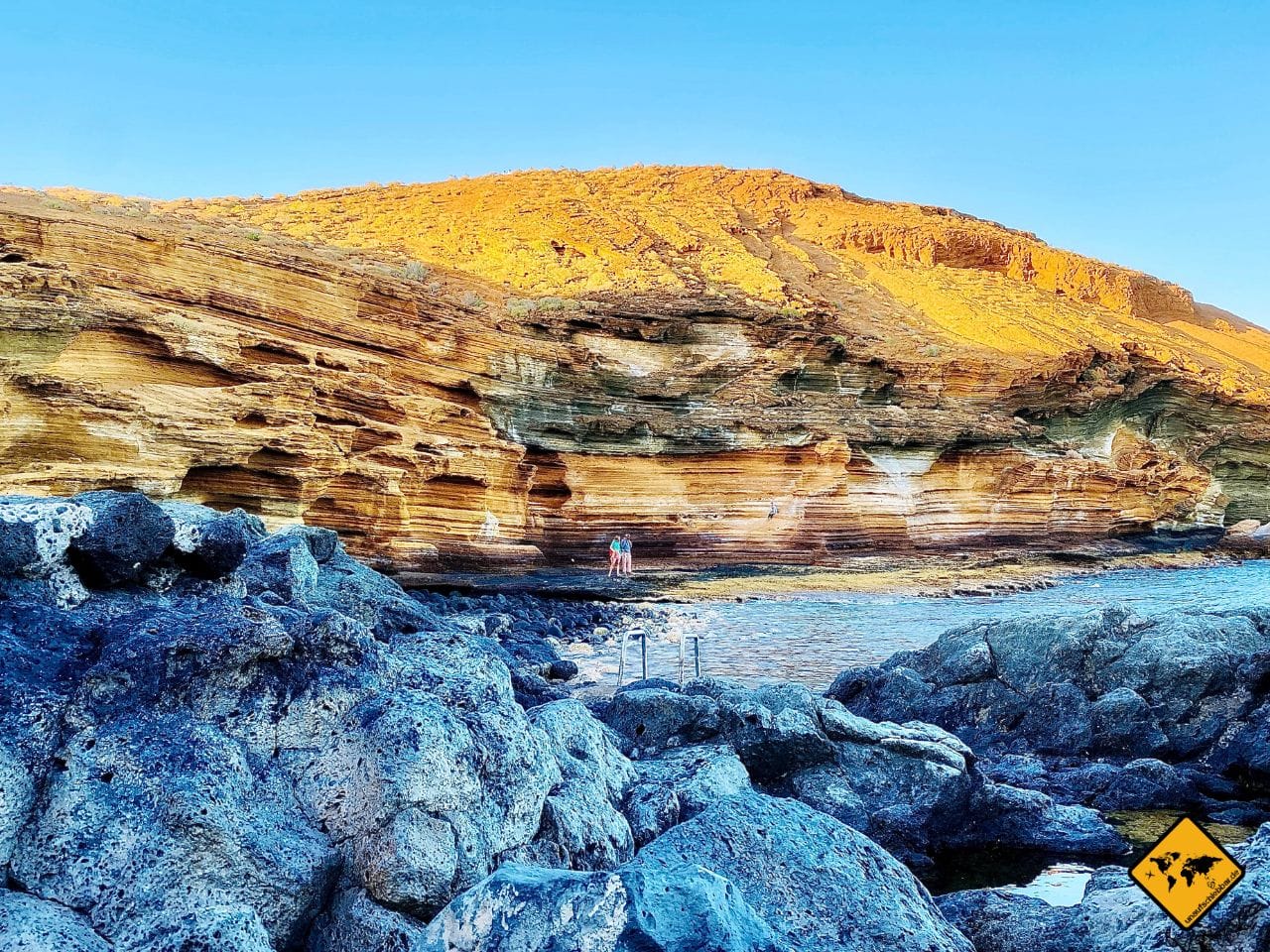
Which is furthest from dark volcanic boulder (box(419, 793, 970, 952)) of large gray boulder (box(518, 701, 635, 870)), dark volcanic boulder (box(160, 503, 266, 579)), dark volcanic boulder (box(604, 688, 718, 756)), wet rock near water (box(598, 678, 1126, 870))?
dark volcanic boulder (box(160, 503, 266, 579))

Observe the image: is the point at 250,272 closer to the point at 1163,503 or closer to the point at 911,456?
the point at 911,456

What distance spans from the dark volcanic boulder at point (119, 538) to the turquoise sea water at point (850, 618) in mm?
8143

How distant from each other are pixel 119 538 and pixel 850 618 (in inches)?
667

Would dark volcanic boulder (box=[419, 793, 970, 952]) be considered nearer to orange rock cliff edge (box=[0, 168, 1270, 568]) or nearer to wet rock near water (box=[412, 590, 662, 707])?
wet rock near water (box=[412, 590, 662, 707])

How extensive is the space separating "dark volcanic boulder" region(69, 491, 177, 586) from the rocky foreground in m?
0.01

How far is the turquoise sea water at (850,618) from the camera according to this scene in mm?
13883

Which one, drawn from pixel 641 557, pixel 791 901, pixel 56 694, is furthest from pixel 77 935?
pixel 641 557

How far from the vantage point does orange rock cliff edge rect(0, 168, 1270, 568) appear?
18484mm

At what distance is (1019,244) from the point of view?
65.5 meters

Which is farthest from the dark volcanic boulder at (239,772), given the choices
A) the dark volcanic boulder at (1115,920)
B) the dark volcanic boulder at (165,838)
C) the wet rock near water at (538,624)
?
the wet rock near water at (538,624)

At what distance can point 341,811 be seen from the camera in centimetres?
375

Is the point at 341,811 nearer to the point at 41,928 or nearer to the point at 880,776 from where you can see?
the point at 41,928

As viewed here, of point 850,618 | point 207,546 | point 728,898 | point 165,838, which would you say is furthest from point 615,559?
point 728,898

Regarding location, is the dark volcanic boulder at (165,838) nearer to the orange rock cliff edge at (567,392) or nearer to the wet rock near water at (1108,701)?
the wet rock near water at (1108,701)
